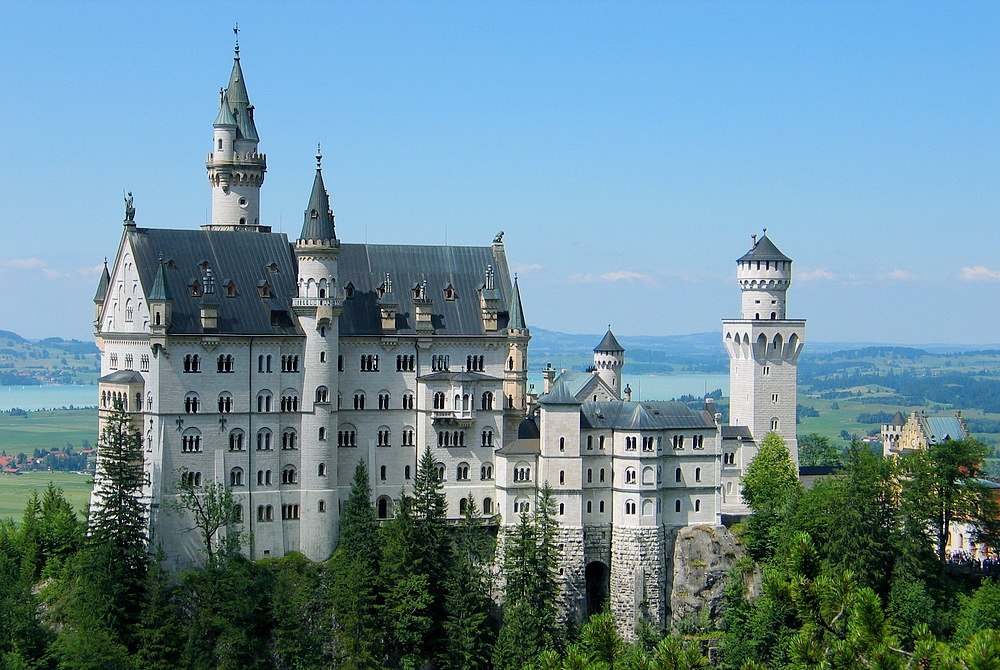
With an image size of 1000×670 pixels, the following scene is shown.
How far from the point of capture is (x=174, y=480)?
99500 mm

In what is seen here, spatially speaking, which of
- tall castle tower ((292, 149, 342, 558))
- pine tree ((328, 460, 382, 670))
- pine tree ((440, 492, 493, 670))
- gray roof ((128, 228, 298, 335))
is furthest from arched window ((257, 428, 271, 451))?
pine tree ((440, 492, 493, 670))

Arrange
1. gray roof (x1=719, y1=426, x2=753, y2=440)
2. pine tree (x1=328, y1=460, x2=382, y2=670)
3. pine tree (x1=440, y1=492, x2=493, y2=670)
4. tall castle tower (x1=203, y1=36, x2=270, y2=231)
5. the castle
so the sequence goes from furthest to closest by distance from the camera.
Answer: gray roof (x1=719, y1=426, x2=753, y2=440) → tall castle tower (x1=203, y1=36, x2=270, y2=231) → the castle → pine tree (x1=440, y1=492, x2=493, y2=670) → pine tree (x1=328, y1=460, x2=382, y2=670)

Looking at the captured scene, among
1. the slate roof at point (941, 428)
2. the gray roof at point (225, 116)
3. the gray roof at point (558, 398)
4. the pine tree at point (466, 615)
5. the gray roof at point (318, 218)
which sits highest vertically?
the gray roof at point (225, 116)

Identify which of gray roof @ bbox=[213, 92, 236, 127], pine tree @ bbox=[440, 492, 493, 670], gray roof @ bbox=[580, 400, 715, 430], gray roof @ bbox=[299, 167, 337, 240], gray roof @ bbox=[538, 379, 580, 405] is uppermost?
gray roof @ bbox=[213, 92, 236, 127]

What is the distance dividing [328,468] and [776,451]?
110 ft

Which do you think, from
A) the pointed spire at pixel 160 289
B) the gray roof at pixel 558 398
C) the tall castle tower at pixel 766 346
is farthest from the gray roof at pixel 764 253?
the pointed spire at pixel 160 289

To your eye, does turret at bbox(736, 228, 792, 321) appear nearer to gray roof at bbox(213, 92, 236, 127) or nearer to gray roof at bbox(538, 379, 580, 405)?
gray roof at bbox(538, 379, 580, 405)

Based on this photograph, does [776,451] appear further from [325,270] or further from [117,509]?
[117,509]

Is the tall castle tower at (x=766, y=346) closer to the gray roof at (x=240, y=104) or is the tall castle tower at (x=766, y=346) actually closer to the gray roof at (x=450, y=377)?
the gray roof at (x=450, y=377)

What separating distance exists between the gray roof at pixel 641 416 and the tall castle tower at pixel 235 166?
27717 mm

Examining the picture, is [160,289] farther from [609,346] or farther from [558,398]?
[609,346]

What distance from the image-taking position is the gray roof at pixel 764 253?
117812 mm

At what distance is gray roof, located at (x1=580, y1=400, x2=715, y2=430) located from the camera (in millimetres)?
106125

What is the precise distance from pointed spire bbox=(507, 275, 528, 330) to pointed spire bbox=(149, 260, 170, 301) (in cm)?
2463
